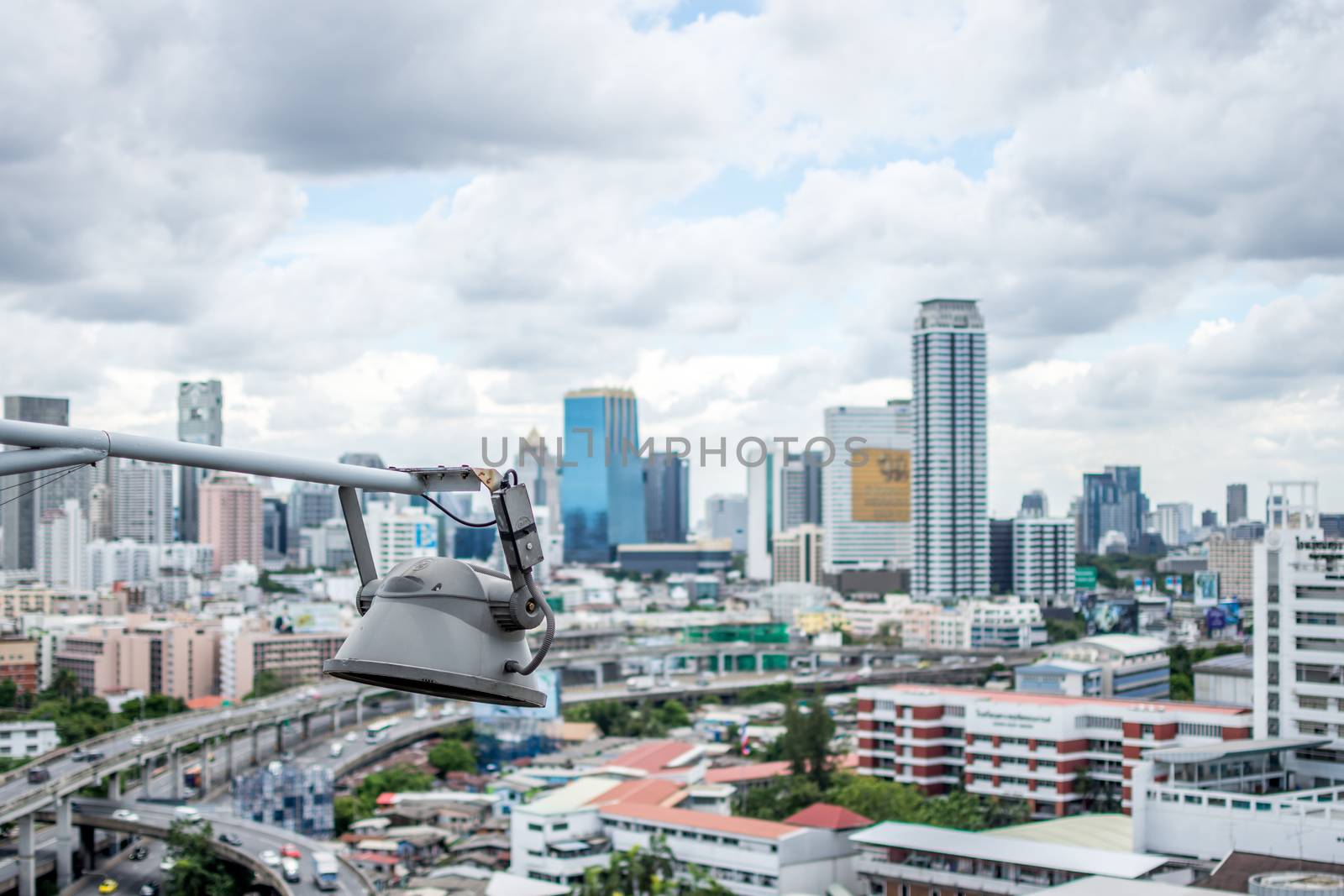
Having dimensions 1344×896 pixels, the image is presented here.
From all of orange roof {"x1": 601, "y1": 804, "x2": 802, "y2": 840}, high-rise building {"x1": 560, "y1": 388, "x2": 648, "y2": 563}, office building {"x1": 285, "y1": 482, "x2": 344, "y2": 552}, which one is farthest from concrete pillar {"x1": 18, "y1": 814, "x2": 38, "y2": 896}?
office building {"x1": 285, "y1": 482, "x2": 344, "y2": 552}

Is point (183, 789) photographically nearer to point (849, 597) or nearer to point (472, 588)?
point (472, 588)

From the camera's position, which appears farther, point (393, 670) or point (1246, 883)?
point (1246, 883)

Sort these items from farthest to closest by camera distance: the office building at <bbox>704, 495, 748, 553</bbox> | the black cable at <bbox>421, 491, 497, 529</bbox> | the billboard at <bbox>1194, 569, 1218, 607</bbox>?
the office building at <bbox>704, 495, 748, 553</bbox> < the billboard at <bbox>1194, 569, 1218, 607</bbox> < the black cable at <bbox>421, 491, 497, 529</bbox>

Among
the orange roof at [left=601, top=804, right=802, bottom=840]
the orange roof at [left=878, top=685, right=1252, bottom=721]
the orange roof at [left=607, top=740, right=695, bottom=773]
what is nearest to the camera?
the orange roof at [left=601, top=804, right=802, bottom=840]

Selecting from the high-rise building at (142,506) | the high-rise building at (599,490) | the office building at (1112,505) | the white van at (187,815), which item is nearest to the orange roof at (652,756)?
the white van at (187,815)

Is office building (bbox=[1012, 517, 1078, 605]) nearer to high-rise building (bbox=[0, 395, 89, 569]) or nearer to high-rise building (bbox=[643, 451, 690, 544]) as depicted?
high-rise building (bbox=[0, 395, 89, 569])

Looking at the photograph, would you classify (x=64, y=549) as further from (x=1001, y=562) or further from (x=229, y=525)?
(x=1001, y=562)

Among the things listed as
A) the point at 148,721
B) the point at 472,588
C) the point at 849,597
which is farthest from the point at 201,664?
the point at 472,588
